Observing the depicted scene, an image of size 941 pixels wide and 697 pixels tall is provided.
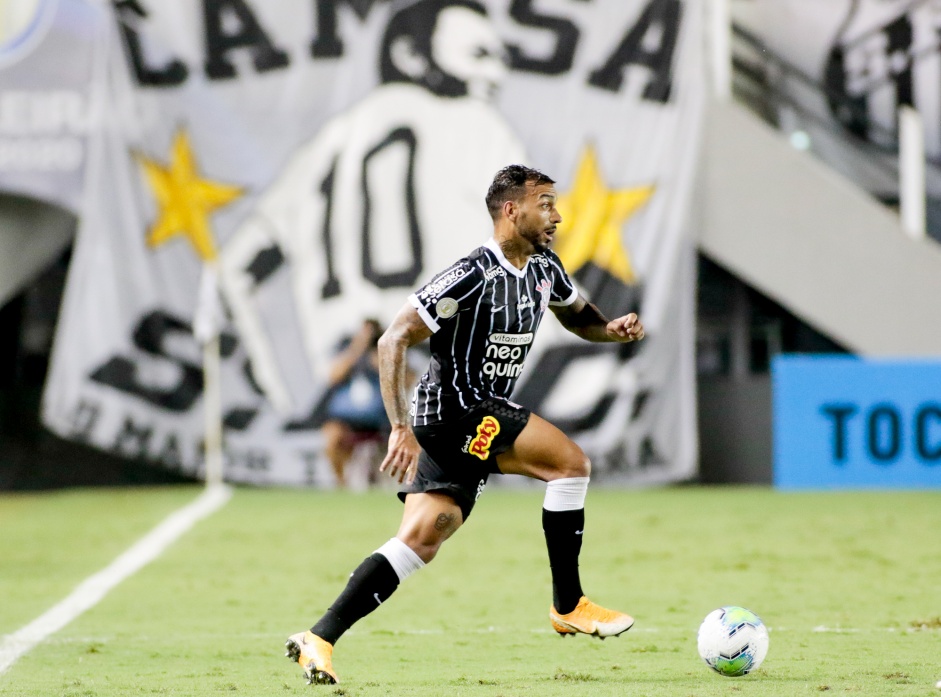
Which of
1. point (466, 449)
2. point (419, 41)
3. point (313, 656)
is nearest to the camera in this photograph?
point (313, 656)

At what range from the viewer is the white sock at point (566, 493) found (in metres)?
6.22

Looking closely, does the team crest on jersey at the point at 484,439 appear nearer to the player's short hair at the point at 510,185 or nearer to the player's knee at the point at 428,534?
the player's knee at the point at 428,534

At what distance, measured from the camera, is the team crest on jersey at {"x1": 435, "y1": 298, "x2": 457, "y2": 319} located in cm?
597

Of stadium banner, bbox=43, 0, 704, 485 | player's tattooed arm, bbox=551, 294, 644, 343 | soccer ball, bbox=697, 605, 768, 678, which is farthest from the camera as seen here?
stadium banner, bbox=43, 0, 704, 485

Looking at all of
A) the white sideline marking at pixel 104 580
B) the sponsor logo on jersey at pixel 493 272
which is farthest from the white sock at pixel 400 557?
the white sideline marking at pixel 104 580

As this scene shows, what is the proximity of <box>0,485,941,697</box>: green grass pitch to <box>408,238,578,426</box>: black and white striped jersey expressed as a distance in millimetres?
1104

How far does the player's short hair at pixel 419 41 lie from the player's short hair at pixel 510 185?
1173 cm

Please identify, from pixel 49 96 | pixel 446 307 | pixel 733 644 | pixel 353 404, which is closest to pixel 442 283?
pixel 446 307

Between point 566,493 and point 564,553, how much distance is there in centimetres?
25

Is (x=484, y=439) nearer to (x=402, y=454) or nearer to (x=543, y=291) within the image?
(x=402, y=454)

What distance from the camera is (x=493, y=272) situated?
20.1 ft

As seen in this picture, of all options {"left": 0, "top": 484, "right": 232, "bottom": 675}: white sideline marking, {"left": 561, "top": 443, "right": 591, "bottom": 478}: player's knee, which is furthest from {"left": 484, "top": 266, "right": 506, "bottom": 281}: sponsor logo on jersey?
{"left": 0, "top": 484, "right": 232, "bottom": 675}: white sideline marking

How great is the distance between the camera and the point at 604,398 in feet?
58.1

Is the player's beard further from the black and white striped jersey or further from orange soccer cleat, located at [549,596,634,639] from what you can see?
orange soccer cleat, located at [549,596,634,639]
